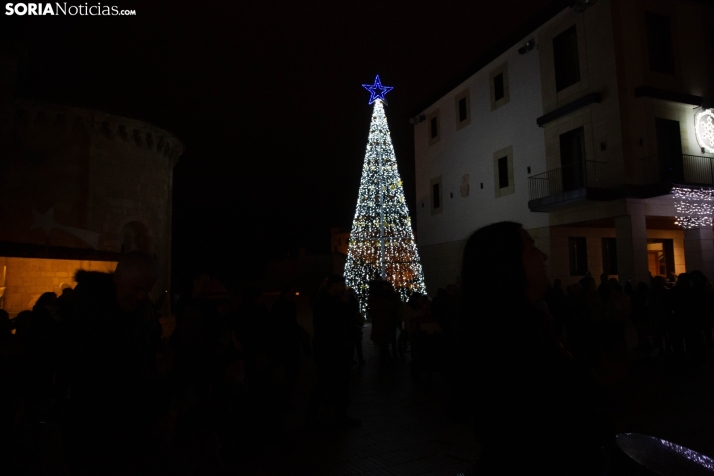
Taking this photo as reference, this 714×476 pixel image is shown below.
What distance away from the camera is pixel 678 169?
15.6m

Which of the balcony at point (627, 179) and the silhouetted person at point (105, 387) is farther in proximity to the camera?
the balcony at point (627, 179)

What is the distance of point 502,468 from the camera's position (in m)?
1.67

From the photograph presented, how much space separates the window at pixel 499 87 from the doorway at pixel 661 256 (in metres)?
8.78

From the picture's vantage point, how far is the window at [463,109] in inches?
896

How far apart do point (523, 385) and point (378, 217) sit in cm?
1791

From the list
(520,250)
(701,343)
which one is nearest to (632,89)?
(701,343)

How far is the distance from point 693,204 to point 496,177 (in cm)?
750

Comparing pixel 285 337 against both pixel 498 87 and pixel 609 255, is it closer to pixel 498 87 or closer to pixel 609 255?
pixel 609 255

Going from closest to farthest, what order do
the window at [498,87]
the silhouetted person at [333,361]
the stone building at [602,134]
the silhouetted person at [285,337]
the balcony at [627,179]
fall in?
1. the silhouetted person at [333,361]
2. the silhouetted person at [285,337]
3. the balcony at [627,179]
4. the stone building at [602,134]
5. the window at [498,87]

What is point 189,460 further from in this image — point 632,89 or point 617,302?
point 632,89

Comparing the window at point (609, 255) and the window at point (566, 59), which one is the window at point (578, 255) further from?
the window at point (566, 59)

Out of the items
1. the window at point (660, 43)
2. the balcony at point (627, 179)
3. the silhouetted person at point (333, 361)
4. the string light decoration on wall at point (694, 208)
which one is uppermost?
the window at point (660, 43)

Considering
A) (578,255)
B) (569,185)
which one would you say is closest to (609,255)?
(578,255)

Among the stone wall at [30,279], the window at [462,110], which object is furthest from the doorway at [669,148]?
the stone wall at [30,279]
